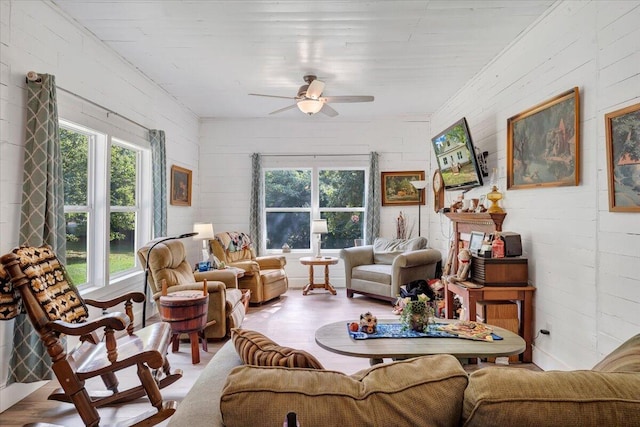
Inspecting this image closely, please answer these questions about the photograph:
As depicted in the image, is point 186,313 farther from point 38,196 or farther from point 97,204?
point 97,204

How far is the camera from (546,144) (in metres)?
2.88

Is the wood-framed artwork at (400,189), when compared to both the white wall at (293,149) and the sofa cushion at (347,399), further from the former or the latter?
the sofa cushion at (347,399)

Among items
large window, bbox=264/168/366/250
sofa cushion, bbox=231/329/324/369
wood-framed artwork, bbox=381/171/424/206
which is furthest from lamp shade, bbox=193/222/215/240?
sofa cushion, bbox=231/329/324/369

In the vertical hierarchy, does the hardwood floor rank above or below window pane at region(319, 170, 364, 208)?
below

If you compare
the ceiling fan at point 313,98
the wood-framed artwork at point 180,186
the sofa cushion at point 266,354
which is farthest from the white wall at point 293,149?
the sofa cushion at point 266,354

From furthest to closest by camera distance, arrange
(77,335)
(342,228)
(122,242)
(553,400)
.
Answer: (342,228) < (122,242) < (77,335) < (553,400)

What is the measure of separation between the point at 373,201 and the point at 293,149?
1583mm

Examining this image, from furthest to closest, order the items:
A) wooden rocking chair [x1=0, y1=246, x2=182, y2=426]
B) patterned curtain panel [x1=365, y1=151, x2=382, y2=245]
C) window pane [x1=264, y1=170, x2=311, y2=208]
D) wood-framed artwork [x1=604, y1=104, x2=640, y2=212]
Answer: window pane [x1=264, y1=170, x2=311, y2=208]
patterned curtain panel [x1=365, y1=151, x2=382, y2=245]
wood-framed artwork [x1=604, y1=104, x2=640, y2=212]
wooden rocking chair [x1=0, y1=246, x2=182, y2=426]

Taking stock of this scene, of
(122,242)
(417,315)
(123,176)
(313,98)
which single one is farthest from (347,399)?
(123,176)

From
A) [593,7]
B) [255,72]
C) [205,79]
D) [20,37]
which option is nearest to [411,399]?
[593,7]

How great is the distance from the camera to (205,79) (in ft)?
14.3

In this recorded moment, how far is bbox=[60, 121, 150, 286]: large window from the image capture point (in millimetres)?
3338

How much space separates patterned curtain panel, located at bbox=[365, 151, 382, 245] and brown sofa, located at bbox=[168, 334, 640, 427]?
5.01 meters

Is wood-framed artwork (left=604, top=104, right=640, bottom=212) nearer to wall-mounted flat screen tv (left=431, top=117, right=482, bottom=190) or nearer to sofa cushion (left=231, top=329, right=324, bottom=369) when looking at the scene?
wall-mounted flat screen tv (left=431, top=117, right=482, bottom=190)
